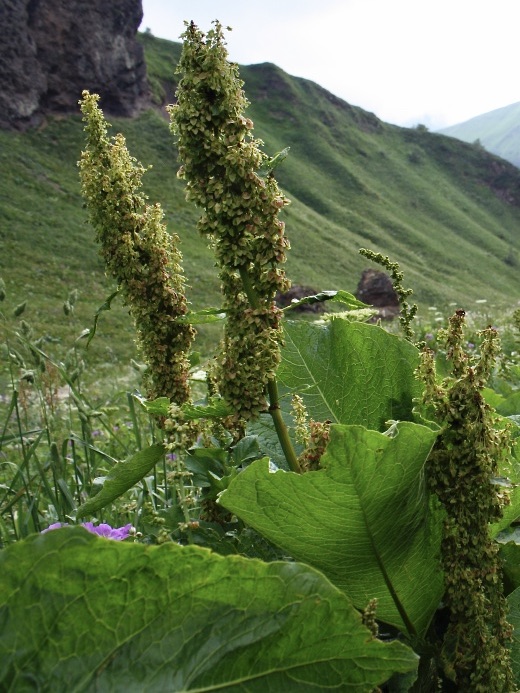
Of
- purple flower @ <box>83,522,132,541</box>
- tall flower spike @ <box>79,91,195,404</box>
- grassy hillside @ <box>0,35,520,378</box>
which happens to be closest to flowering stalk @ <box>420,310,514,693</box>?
tall flower spike @ <box>79,91,195,404</box>

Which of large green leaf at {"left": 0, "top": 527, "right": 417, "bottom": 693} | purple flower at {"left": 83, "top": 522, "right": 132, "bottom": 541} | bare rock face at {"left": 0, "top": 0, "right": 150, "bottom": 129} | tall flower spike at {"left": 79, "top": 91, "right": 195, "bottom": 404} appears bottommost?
purple flower at {"left": 83, "top": 522, "right": 132, "bottom": 541}

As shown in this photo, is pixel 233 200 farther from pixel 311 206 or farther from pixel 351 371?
pixel 311 206

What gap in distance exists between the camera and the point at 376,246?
249 feet

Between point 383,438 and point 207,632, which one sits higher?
point 383,438

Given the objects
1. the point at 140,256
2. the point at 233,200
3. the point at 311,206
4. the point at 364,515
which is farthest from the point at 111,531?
the point at 311,206

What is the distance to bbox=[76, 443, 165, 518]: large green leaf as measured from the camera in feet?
4.97

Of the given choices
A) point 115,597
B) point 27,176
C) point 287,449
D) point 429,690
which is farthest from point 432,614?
point 27,176

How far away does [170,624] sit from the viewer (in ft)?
2.76

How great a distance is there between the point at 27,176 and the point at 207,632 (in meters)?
61.1

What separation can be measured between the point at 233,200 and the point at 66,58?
76499 mm

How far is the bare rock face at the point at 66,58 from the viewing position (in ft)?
205

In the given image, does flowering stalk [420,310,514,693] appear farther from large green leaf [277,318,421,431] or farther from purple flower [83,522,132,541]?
purple flower [83,522,132,541]

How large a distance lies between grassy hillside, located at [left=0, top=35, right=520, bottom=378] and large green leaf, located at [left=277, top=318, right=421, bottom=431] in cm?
3147

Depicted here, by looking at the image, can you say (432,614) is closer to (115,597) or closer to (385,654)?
(385,654)
